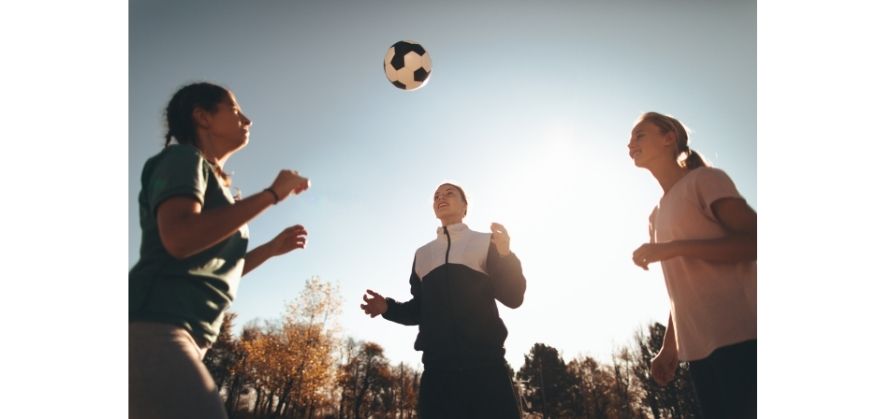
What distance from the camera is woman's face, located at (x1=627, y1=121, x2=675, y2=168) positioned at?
9.11 ft

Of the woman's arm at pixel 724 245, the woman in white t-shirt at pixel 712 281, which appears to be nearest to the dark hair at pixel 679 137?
the woman in white t-shirt at pixel 712 281

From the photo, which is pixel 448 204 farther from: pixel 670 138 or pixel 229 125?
pixel 229 125

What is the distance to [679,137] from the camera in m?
2.80

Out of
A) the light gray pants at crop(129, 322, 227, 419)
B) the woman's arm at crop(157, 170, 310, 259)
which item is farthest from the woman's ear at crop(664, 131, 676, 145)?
the light gray pants at crop(129, 322, 227, 419)

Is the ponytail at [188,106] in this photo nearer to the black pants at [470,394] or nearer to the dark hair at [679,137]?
the black pants at [470,394]

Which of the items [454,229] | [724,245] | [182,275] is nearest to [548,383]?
[454,229]

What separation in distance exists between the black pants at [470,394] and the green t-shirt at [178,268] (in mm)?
1670

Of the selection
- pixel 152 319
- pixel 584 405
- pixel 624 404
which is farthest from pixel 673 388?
pixel 152 319

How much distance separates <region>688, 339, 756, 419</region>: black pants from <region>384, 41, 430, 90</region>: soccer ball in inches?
141

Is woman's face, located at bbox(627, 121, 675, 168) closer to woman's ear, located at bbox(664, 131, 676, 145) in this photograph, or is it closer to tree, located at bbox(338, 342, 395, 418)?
woman's ear, located at bbox(664, 131, 676, 145)

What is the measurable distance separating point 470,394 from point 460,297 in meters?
0.68

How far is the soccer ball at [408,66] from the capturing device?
178 inches
